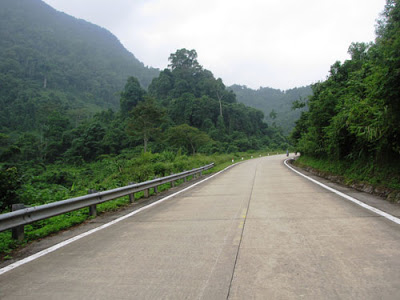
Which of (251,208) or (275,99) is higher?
(275,99)

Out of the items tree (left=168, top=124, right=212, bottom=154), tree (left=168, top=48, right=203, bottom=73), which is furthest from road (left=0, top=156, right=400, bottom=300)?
tree (left=168, top=48, right=203, bottom=73)

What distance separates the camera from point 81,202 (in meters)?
7.26

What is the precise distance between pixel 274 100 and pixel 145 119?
357 ft

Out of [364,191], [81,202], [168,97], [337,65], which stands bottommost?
[364,191]

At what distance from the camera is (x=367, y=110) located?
34.7ft

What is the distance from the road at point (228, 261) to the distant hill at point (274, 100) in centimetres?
10761

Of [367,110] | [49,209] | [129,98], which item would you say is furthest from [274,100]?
[49,209]

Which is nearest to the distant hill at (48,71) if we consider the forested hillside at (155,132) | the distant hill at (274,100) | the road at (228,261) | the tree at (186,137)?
the forested hillside at (155,132)

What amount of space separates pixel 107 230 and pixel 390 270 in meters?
4.94

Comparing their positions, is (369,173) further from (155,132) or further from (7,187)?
(155,132)

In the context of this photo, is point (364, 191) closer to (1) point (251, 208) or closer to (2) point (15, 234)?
(1) point (251, 208)

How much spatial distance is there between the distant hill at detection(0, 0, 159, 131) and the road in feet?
252

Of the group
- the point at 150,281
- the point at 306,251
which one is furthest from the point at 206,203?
the point at 150,281

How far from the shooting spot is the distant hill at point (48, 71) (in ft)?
258
